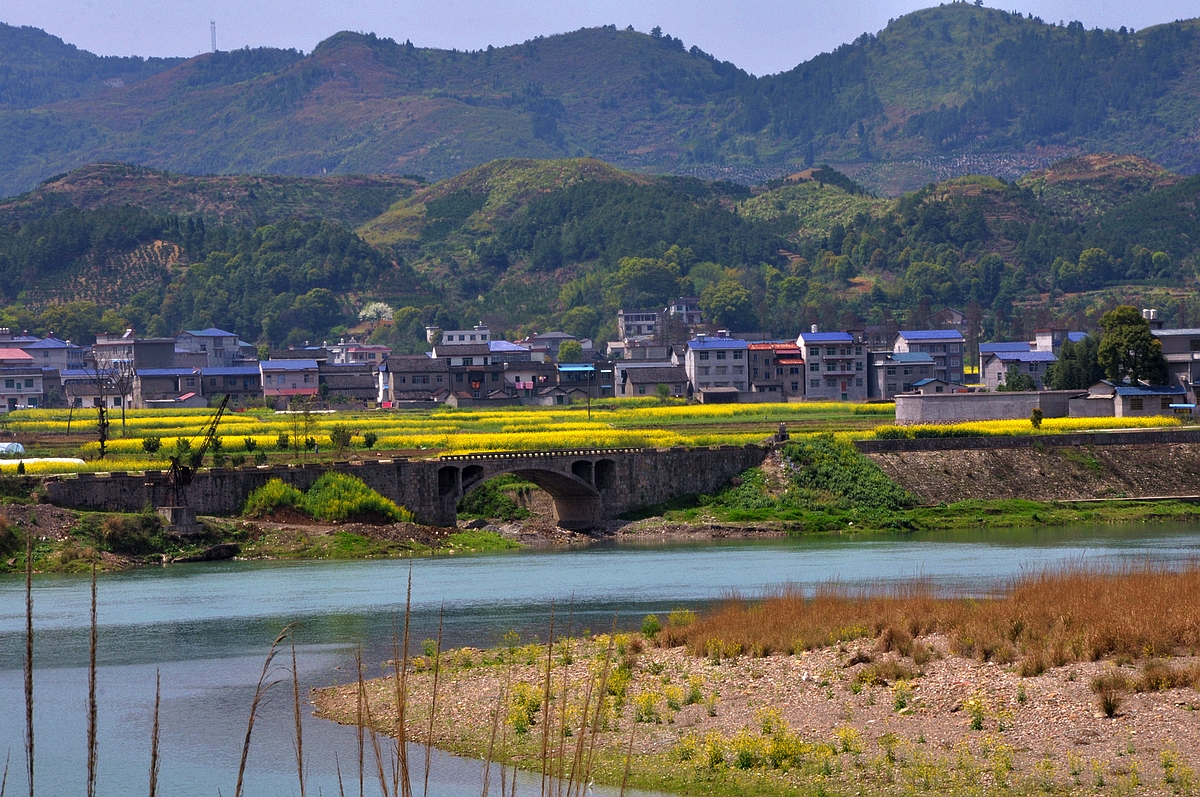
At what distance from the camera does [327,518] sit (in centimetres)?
5353

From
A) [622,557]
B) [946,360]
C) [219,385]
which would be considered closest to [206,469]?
[622,557]

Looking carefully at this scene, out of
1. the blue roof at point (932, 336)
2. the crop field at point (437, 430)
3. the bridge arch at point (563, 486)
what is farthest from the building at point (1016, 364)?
the bridge arch at point (563, 486)

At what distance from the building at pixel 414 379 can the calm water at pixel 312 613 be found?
59.3 metres

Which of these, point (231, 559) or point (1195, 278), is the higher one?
point (1195, 278)

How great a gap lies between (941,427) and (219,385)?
6470 cm

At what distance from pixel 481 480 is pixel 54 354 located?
89969 mm

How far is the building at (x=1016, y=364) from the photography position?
11500 cm

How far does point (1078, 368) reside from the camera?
86.9m

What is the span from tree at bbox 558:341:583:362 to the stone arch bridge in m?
78.5

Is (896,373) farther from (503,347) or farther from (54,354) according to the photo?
(54,354)

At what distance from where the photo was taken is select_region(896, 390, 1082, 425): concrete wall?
254 feet

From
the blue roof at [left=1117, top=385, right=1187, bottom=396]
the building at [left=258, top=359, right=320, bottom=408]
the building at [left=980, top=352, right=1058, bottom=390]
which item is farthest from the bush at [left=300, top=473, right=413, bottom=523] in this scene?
the building at [left=980, top=352, right=1058, bottom=390]

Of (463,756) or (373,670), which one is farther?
(373,670)

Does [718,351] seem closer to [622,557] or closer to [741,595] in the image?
[622,557]
